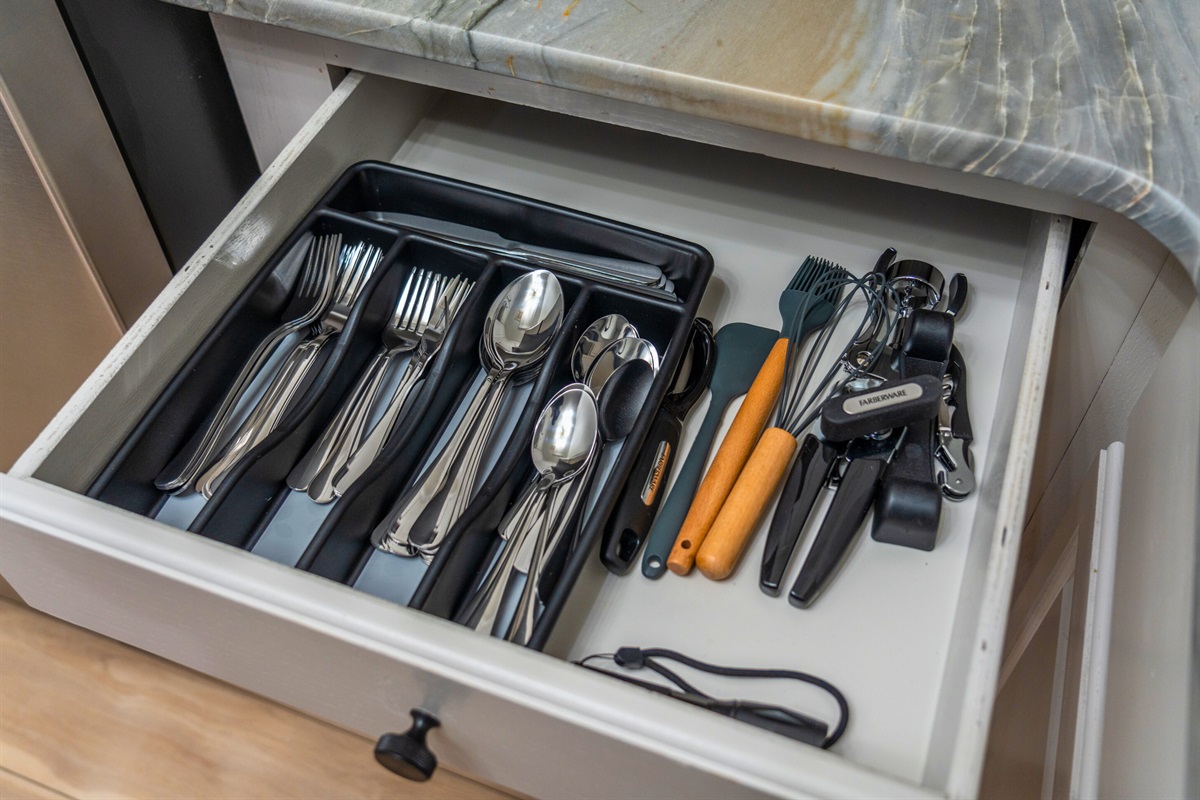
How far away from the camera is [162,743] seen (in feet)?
2.73

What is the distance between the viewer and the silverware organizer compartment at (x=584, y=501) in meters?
0.52

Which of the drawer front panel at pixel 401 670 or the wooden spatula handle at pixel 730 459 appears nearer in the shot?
the drawer front panel at pixel 401 670

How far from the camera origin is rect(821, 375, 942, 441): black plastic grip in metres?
0.57

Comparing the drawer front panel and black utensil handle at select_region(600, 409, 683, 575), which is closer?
the drawer front panel

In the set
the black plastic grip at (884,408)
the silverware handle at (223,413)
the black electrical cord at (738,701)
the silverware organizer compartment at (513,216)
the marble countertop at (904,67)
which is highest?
the marble countertop at (904,67)

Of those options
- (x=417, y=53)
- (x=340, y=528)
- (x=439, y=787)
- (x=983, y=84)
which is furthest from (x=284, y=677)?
(x=983, y=84)

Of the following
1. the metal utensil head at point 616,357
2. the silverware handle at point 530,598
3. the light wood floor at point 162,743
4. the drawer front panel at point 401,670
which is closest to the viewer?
the drawer front panel at point 401,670

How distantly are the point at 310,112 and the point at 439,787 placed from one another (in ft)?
1.97

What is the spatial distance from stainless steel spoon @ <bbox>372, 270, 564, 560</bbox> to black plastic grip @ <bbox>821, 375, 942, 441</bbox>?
0.70 feet

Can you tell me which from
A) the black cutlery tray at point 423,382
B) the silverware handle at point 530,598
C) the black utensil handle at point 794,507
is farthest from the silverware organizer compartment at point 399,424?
the black utensil handle at point 794,507

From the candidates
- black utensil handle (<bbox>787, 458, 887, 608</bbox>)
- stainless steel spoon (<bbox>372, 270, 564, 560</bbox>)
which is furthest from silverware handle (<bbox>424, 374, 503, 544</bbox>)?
black utensil handle (<bbox>787, 458, 887, 608</bbox>)

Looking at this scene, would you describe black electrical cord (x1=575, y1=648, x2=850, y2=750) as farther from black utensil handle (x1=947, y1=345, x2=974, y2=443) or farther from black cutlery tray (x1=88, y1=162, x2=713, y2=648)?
black utensil handle (x1=947, y1=345, x2=974, y2=443)

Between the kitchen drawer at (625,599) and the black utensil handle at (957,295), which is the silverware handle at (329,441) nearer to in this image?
the kitchen drawer at (625,599)

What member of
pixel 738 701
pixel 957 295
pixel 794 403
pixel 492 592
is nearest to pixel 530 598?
pixel 492 592
